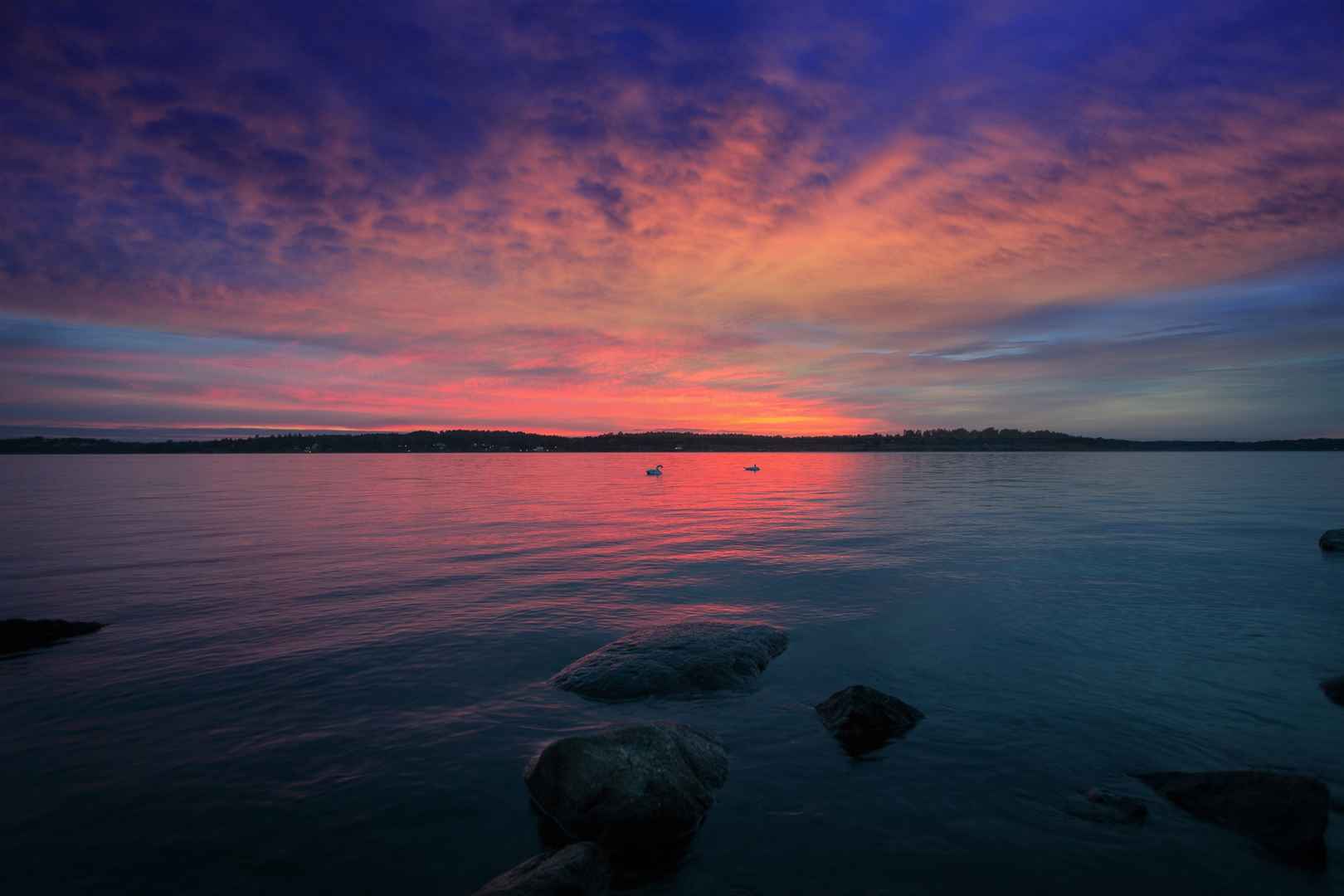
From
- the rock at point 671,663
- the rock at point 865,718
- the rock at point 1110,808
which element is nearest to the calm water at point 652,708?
the rock at point 1110,808

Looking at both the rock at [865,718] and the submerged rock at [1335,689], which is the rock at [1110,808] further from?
the submerged rock at [1335,689]

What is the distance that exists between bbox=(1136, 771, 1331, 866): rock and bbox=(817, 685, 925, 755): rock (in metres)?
3.27

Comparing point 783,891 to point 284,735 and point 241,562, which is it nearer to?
point 284,735

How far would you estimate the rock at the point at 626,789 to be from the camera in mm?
7332

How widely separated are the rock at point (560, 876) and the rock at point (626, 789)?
687mm

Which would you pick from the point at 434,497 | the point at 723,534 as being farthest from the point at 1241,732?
the point at 434,497

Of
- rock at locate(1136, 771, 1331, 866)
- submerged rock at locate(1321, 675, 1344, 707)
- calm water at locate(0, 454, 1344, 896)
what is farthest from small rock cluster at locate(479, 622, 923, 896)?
submerged rock at locate(1321, 675, 1344, 707)

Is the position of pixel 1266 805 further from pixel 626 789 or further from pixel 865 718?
pixel 626 789

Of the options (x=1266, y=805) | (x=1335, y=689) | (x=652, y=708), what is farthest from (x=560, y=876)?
(x=1335, y=689)

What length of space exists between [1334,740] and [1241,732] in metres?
1.15

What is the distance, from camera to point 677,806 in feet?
25.0

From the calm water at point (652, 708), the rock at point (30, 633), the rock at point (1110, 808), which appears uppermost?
the rock at point (30, 633)

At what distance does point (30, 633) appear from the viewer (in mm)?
14375

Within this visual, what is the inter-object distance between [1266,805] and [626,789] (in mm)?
7249
